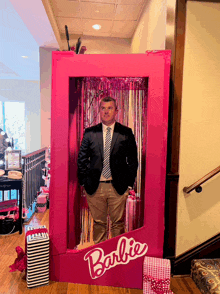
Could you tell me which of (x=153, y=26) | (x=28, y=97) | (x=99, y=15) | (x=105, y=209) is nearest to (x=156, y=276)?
(x=105, y=209)

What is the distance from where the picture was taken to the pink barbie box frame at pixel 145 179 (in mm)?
1731

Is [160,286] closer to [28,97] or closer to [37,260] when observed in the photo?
[37,260]

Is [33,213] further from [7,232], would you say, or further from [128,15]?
[128,15]

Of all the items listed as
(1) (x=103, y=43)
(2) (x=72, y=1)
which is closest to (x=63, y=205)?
(2) (x=72, y=1)

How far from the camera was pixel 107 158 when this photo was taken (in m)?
1.88

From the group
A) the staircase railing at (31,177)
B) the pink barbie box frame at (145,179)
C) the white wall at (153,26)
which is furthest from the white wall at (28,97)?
the pink barbie box frame at (145,179)

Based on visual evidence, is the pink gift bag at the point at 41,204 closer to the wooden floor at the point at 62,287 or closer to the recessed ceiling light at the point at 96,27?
the wooden floor at the point at 62,287

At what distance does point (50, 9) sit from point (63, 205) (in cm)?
275

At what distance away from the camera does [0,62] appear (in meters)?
6.67

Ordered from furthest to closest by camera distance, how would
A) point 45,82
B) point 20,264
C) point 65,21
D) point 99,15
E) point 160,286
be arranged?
1. point 45,82
2. point 65,21
3. point 99,15
4. point 20,264
5. point 160,286

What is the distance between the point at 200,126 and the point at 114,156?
823 millimetres

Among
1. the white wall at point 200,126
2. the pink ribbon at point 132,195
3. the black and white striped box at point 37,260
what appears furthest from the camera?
the pink ribbon at point 132,195

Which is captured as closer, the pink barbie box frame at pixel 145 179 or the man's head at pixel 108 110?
the pink barbie box frame at pixel 145 179

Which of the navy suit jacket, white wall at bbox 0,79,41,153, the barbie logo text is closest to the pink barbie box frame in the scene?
the barbie logo text
